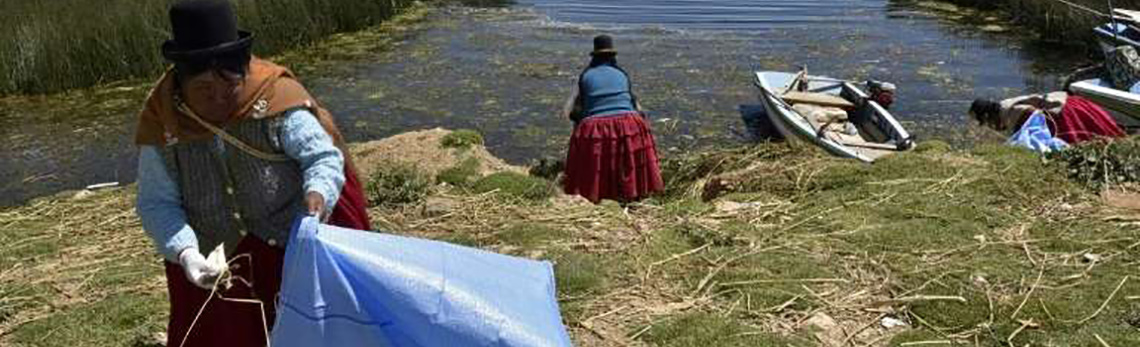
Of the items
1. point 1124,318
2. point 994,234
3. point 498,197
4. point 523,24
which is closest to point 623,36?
point 523,24

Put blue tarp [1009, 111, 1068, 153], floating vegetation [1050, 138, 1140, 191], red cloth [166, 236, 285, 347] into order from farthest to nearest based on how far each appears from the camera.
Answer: blue tarp [1009, 111, 1068, 153] → floating vegetation [1050, 138, 1140, 191] → red cloth [166, 236, 285, 347]

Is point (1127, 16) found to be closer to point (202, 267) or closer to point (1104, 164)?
point (1104, 164)

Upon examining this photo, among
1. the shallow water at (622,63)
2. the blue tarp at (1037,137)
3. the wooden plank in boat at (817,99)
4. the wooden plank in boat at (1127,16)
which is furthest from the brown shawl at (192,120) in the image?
the wooden plank in boat at (1127,16)

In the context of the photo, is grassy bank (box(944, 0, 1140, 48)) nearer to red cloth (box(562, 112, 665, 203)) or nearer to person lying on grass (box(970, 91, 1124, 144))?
person lying on grass (box(970, 91, 1124, 144))

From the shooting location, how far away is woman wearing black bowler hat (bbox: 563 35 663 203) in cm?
777

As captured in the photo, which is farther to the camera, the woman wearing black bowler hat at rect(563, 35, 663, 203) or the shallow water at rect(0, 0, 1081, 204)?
the shallow water at rect(0, 0, 1081, 204)

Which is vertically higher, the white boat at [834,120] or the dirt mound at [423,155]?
the dirt mound at [423,155]

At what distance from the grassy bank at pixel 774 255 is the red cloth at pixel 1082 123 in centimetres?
190

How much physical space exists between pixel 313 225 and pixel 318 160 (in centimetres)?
29

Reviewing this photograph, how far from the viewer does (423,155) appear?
8.63 m

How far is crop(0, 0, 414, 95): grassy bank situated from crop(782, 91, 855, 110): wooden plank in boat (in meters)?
7.97

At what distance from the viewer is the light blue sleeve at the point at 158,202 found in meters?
3.00

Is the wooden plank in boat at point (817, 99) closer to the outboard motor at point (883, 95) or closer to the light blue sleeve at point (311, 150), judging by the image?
the outboard motor at point (883, 95)

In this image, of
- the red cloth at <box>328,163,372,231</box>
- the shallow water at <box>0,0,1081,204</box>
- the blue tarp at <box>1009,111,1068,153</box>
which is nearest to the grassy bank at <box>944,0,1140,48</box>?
the shallow water at <box>0,0,1081,204</box>
